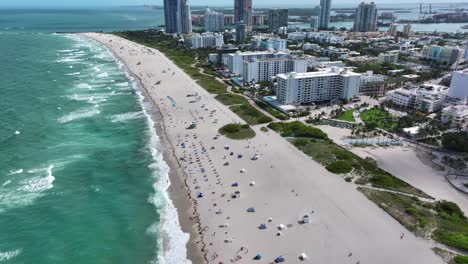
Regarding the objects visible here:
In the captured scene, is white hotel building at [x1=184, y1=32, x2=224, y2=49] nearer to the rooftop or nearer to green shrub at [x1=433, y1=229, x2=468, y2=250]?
the rooftop

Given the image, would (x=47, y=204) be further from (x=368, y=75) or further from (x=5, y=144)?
(x=368, y=75)

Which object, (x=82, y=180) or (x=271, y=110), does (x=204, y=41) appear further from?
(x=82, y=180)

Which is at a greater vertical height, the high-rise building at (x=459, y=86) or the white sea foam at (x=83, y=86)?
the high-rise building at (x=459, y=86)

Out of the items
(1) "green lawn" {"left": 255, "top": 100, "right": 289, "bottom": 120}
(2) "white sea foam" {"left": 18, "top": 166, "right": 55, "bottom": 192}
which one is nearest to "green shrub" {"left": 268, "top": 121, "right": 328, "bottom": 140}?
(1) "green lawn" {"left": 255, "top": 100, "right": 289, "bottom": 120}

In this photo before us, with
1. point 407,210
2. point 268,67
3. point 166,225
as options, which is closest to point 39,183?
point 166,225

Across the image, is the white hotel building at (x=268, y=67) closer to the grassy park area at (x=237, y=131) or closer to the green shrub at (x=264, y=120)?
the green shrub at (x=264, y=120)

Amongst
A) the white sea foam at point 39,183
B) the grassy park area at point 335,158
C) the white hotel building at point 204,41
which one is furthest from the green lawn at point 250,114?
the white hotel building at point 204,41

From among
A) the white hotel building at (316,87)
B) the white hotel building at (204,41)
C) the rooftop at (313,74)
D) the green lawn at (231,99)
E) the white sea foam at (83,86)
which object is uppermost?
the white hotel building at (204,41)
